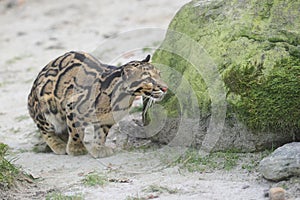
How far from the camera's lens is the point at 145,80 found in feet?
22.2

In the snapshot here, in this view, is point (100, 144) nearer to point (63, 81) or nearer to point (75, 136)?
point (75, 136)

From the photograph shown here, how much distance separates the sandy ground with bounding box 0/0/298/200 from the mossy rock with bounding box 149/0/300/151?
517 mm

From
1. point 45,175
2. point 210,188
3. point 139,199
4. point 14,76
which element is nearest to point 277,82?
point 210,188

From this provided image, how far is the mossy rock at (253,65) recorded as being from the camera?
6.38 m

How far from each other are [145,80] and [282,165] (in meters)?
1.62

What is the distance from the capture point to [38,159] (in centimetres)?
751

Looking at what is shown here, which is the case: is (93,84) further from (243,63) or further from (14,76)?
(14,76)

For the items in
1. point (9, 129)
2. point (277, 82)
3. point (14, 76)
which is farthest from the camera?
point (14, 76)

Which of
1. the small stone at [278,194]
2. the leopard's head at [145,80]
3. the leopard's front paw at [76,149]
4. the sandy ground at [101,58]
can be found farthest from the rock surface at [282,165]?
the leopard's front paw at [76,149]

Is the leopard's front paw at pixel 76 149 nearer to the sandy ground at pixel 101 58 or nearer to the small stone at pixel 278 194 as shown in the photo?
the sandy ground at pixel 101 58

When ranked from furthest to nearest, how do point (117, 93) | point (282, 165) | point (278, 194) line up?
point (117, 93)
point (282, 165)
point (278, 194)

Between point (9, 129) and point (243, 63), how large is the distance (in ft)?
11.7

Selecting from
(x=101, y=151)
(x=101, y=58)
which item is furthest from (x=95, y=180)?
(x=101, y=58)

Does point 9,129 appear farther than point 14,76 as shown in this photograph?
No
